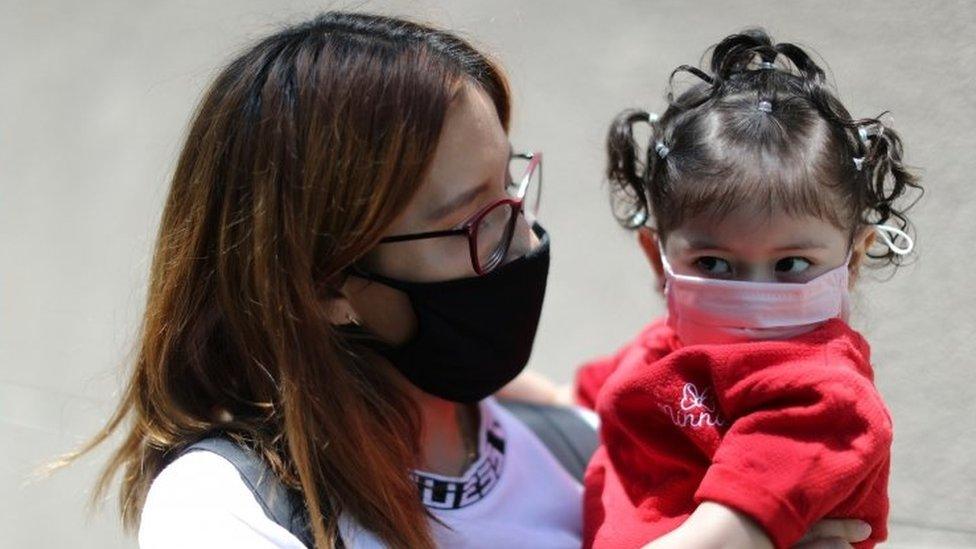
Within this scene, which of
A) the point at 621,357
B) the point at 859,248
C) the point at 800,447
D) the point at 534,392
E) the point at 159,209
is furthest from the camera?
the point at 159,209

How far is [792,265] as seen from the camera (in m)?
1.71

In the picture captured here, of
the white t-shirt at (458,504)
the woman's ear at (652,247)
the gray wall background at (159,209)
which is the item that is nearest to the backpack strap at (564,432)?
the white t-shirt at (458,504)

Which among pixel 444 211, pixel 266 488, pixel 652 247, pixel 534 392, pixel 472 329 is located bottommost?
pixel 534 392

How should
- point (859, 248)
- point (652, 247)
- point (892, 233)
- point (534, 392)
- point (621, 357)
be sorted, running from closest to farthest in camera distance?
point (859, 248) < point (892, 233) < point (652, 247) < point (621, 357) < point (534, 392)

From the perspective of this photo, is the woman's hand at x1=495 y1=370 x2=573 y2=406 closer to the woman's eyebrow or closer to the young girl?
the young girl

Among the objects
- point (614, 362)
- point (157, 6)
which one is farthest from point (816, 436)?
point (157, 6)

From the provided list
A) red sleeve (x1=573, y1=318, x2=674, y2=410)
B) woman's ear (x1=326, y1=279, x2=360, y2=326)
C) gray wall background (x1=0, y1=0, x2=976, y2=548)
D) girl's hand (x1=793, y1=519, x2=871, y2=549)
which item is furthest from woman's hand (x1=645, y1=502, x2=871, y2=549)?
gray wall background (x1=0, y1=0, x2=976, y2=548)

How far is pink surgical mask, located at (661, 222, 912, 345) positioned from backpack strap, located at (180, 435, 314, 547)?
2.19ft

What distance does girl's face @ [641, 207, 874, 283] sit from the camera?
168cm

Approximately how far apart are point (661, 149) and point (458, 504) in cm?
70

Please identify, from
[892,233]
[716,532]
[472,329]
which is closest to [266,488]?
[472,329]

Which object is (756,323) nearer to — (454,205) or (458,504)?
(454,205)

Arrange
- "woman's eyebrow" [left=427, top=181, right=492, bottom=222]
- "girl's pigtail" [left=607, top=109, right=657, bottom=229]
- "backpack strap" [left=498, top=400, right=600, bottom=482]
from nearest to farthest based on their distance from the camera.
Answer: "woman's eyebrow" [left=427, top=181, right=492, bottom=222] < "girl's pigtail" [left=607, top=109, right=657, bottom=229] < "backpack strap" [left=498, top=400, right=600, bottom=482]

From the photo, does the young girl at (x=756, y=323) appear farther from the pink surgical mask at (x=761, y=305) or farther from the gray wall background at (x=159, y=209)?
the gray wall background at (x=159, y=209)
